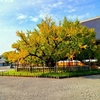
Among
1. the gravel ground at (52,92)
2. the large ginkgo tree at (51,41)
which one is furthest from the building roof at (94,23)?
→ the gravel ground at (52,92)

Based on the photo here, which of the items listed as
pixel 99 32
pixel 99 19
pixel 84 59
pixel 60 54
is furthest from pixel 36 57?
pixel 99 19

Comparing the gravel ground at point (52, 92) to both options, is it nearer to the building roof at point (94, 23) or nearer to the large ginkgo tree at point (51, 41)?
the large ginkgo tree at point (51, 41)

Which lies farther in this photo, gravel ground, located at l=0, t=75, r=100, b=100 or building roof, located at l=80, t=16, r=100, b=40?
building roof, located at l=80, t=16, r=100, b=40

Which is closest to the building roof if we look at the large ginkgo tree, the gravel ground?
the large ginkgo tree

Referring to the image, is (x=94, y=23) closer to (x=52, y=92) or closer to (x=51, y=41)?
(x=51, y=41)

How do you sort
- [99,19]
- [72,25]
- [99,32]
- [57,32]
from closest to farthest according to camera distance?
[57,32], [72,25], [99,32], [99,19]

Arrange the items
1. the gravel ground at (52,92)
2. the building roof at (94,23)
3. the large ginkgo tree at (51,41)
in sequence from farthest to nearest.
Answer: the building roof at (94,23) → the large ginkgo tree at (51,41) → the gravel ground at (52,92)

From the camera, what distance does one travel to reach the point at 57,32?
64.7 feet

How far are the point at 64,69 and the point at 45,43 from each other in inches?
145

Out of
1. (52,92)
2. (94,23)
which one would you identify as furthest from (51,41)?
(94,23)

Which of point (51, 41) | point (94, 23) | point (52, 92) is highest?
point (94, 23)

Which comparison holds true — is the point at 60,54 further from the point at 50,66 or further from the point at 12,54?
the point at 12,54

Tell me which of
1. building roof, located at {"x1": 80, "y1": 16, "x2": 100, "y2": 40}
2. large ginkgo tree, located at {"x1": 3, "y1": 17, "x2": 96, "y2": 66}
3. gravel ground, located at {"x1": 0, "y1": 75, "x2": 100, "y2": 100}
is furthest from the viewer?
building roof, located at {"x1": 80, "y1": 16, "x2": 100, "y2": 40}

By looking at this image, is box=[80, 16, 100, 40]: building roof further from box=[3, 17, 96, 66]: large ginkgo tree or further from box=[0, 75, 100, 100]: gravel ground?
box=[0, 75, 100, 100]: gravel ground
